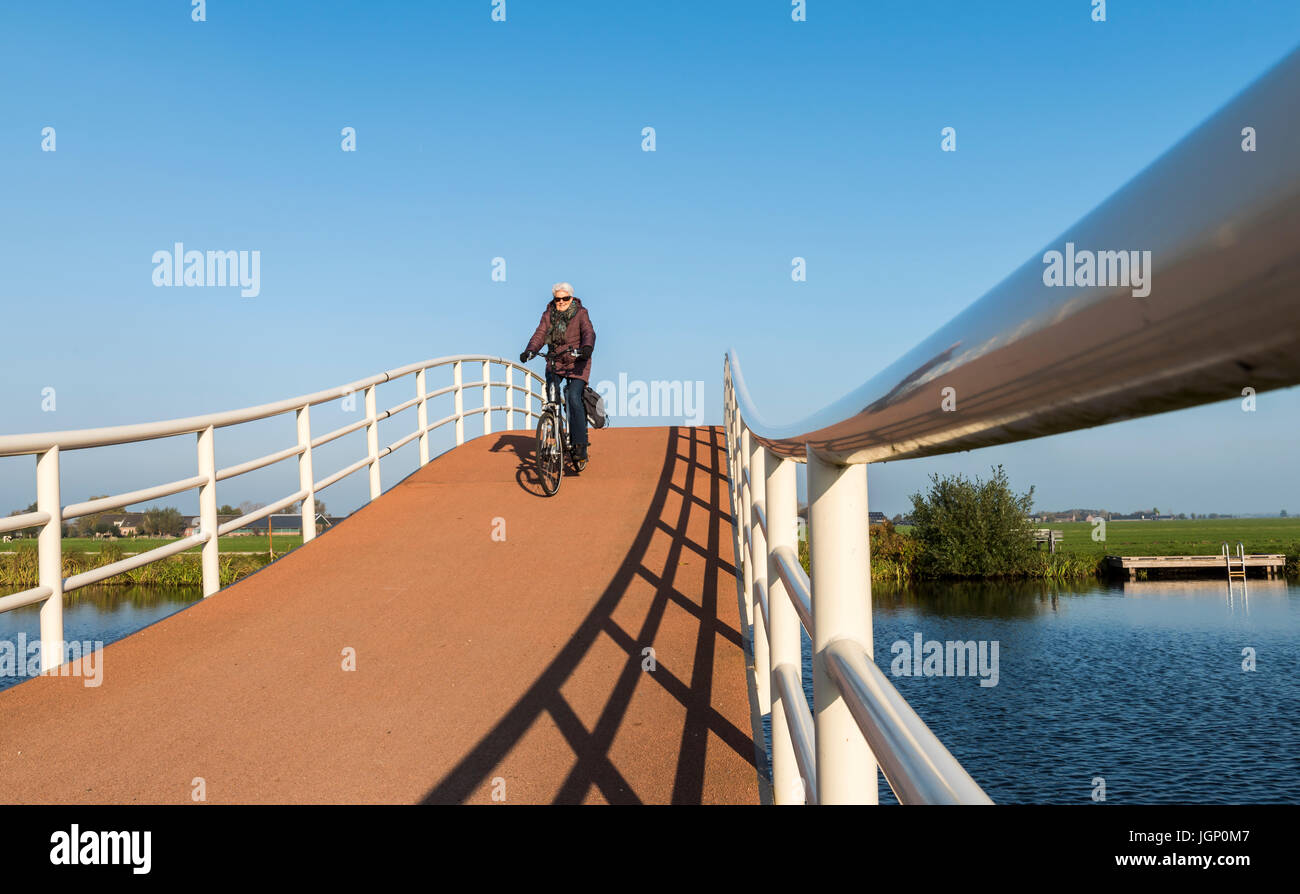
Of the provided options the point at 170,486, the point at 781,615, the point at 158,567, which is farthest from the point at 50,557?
the point at 158,567

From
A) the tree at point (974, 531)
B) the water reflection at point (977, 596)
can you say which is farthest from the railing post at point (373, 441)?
the tree at point (974, 531)

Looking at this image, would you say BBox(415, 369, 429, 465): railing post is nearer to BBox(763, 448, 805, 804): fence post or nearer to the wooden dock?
BBox(763, 448, 805, 804): fence post

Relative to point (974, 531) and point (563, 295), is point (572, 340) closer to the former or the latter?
point (563, 295)

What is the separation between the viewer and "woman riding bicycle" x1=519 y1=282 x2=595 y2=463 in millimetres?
10312

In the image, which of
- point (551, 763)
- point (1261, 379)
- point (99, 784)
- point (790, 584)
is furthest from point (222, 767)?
point (1261, 379)

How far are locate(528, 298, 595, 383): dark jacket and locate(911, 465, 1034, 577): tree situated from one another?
50.4m

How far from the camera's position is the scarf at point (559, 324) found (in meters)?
10.3

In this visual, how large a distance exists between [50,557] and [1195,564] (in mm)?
70857

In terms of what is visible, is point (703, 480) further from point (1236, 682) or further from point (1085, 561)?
point (1085, 561)

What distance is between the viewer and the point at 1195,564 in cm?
6241

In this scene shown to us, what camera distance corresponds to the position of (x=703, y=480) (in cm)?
1130

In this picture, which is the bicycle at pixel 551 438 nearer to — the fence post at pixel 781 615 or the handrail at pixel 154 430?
the handrail at pixel 154 430

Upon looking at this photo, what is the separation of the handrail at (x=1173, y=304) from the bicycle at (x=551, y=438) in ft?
31.1
